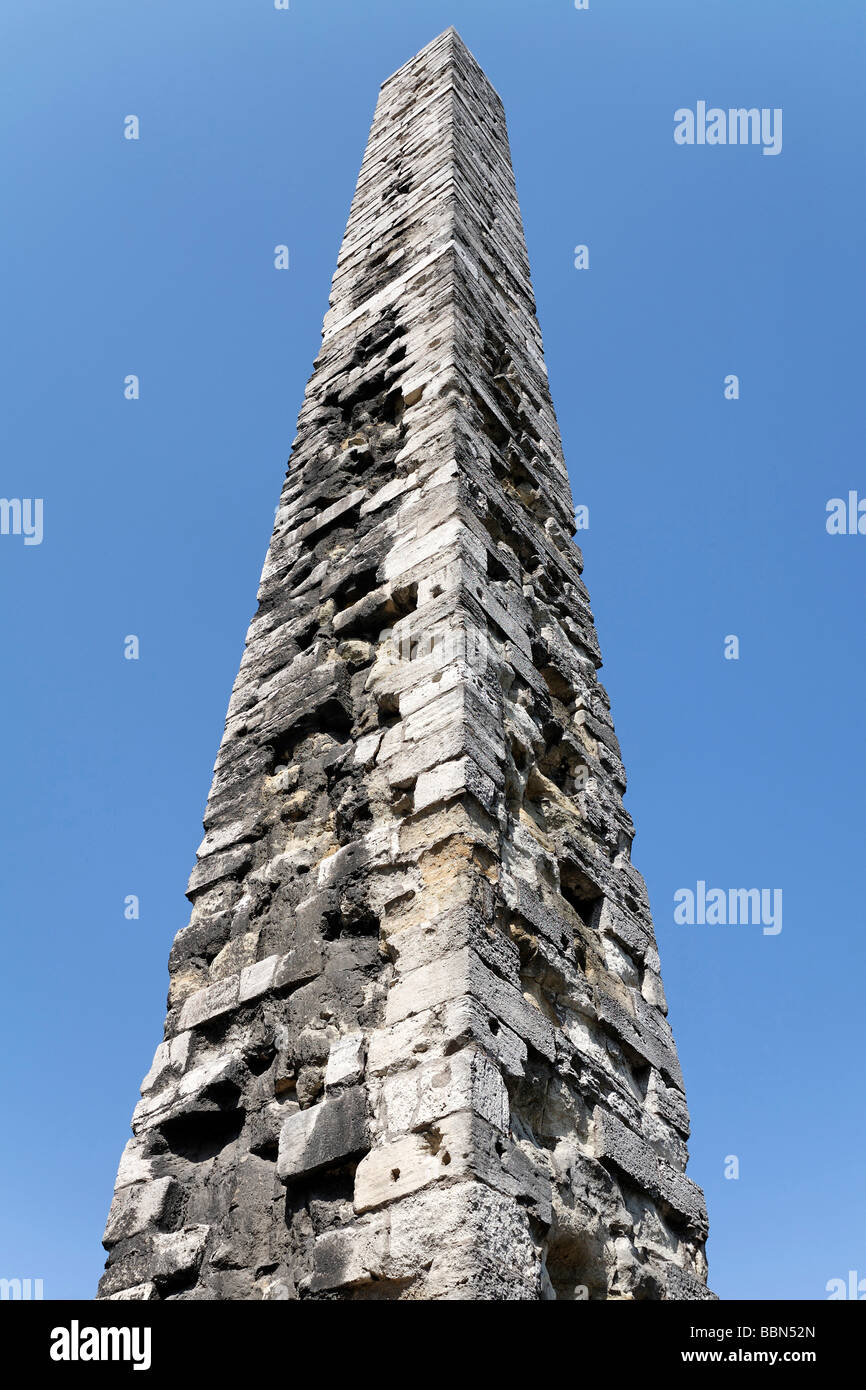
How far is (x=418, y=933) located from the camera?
2.68 m

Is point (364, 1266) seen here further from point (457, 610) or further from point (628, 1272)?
point (457, 610)

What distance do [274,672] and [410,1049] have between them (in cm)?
192

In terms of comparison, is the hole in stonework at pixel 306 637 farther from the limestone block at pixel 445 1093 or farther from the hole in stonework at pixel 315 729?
the limestone block at pixel 445 1093

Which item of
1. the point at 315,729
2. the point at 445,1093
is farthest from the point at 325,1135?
the point at 315,729

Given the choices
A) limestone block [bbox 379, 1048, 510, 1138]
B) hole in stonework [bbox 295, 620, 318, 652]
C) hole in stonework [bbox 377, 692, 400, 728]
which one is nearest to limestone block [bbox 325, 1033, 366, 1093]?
limestone block [bbox 379, 1048, 510, 1138]

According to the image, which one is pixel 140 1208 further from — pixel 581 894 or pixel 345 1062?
pixel 581 894

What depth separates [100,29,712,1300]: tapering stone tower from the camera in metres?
2.40

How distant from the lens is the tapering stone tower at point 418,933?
2.40 metres

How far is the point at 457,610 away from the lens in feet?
10.9

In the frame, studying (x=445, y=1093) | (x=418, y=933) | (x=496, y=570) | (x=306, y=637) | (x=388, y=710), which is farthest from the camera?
(x=306, y=637)

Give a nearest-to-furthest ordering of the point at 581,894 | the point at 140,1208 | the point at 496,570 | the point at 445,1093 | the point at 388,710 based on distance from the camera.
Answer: the point at 445,1093 < the point at 140,1208 < the point at 388,710 < the point at 581,894 < the point at 496,570

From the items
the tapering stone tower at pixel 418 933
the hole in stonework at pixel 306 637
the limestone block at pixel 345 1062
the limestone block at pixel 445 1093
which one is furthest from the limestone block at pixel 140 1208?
the hole in stonework at pixel 306 637

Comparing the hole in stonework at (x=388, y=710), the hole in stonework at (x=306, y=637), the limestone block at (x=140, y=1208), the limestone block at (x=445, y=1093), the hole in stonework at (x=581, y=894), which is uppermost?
the hole in stonework at (x=306, y=637)

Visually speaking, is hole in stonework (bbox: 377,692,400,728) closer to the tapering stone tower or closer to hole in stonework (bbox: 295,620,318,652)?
the tapering stone tower
